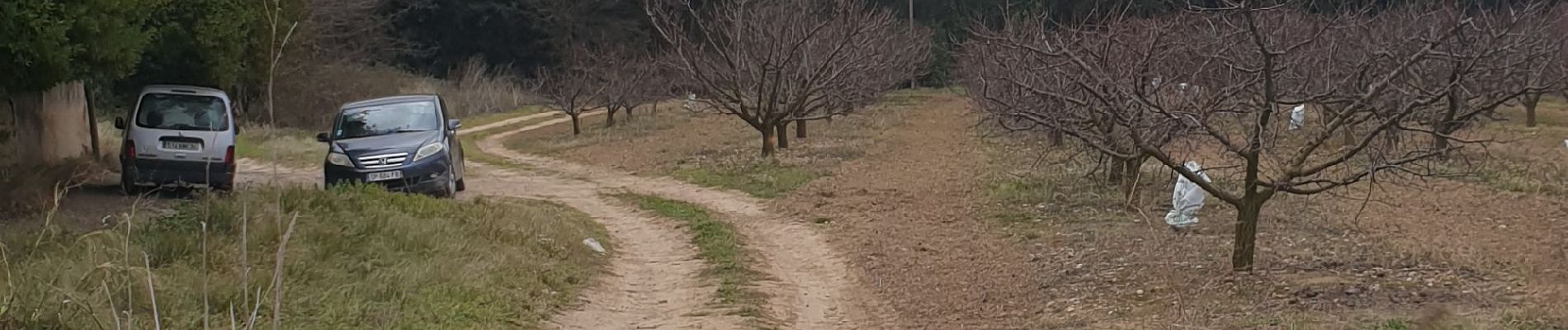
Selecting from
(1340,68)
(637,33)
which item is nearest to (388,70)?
(637,33)

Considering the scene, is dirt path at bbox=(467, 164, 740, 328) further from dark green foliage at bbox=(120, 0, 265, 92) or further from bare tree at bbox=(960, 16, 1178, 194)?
dark green foliage at bbox=(120, 0, 265, 92)

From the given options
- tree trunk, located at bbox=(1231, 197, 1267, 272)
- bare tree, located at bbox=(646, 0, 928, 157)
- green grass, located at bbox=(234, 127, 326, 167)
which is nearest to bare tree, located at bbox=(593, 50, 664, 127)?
green grass, located at bbox=(234, 127, 326, 167)

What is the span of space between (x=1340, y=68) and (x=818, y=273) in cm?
546

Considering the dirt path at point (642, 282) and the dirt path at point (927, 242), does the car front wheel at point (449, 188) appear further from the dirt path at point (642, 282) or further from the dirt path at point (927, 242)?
the dirt path at point (927, 242)

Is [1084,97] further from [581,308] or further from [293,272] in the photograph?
[293,272]

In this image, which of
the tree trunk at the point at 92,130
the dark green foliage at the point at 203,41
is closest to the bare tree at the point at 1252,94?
the dark green foliage at the point at 203,41

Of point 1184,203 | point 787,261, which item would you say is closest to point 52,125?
point 787,261

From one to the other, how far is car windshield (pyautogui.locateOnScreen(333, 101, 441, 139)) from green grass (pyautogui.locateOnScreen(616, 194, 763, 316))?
271cm

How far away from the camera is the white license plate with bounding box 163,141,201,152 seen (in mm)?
14586

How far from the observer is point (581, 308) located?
31.3ft

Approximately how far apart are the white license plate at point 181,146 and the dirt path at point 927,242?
6.59 metres

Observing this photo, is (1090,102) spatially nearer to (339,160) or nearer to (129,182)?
(339,160)

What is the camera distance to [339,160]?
16.1m

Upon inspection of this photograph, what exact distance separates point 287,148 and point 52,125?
9738 mm
